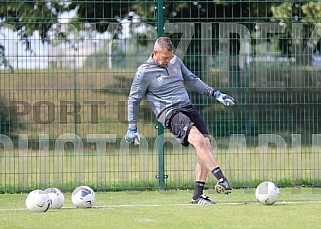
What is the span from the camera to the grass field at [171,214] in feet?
27.8

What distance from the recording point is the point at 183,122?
1057cm

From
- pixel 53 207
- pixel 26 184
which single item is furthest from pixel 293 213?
pixel 26 184

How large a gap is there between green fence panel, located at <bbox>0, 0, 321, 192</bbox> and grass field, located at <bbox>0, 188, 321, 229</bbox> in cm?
178

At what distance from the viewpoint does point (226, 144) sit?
14438 mm

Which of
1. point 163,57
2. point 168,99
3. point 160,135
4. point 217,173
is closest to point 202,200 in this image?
point 217,173

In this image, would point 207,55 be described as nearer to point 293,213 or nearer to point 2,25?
point 2,25

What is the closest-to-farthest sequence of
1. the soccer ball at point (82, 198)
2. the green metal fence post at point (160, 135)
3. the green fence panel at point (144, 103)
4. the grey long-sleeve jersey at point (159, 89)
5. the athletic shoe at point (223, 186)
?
1. the athletic shoe at point (223, 186)
2. the soccer ball at point (82, 198)
3. the grey long-sleeve jersey at point (159, 89)
4. the green metal fence post at point (160, 135)
5. the green fence panel at point (144, 103)

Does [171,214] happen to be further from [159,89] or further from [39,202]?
[159,89]

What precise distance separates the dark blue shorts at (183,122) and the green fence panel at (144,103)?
259cm

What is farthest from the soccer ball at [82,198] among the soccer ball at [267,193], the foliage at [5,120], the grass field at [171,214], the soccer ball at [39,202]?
the foliage at [5,120]

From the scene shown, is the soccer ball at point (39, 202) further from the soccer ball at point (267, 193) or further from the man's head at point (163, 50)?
the soccer ball at point (267, 193)

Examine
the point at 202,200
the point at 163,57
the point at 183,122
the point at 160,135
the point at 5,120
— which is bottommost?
the point at 202,200

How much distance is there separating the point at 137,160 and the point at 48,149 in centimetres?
185

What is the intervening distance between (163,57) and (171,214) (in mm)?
2192
